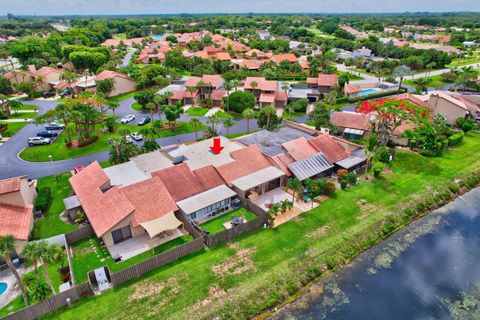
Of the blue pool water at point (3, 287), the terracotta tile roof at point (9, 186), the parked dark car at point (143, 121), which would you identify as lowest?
the blue pool water at point (3, 287)

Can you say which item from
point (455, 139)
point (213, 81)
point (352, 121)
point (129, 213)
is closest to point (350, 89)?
point (352, 121)

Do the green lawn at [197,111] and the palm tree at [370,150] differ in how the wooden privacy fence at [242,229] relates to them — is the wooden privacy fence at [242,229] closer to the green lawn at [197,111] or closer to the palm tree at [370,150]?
the palm tree at [370,150]

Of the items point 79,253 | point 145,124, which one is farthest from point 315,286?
point 145,124

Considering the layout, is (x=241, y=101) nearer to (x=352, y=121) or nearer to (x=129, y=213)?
(x=352, y=121)

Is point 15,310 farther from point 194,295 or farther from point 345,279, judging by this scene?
point 345,279

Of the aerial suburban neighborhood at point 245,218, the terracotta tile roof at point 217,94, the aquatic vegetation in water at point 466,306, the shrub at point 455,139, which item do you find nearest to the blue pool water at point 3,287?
the aerial suburban neighborhood at point 245,218

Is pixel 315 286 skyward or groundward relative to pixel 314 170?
groundward

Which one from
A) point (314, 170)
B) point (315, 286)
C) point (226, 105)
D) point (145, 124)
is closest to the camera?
point (315, 286)
